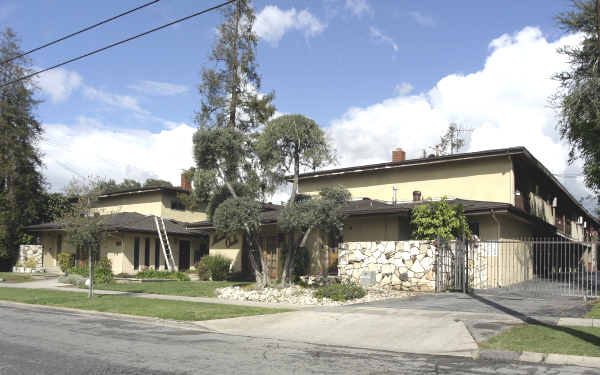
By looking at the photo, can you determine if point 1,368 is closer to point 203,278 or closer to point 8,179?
point 203,278

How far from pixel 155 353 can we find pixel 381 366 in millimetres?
3727

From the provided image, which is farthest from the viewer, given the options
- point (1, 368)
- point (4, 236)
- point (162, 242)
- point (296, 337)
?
point (4, 236)

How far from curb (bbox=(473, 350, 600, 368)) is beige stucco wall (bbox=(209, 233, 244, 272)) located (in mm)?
19706

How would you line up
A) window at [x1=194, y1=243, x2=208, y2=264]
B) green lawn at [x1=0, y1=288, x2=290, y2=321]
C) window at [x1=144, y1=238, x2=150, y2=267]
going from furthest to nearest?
window at [x1=194, y1=243, x2=208, y2=264] < window at [x1=144, y1=238, x2=150, y2=267] < green lawn at [x1=0, y1=288, x2=290, y2=321]

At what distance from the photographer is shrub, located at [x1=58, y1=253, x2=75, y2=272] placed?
3247 cm

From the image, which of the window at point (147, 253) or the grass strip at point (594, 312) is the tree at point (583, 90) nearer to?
the grass strip at point (594, 312)

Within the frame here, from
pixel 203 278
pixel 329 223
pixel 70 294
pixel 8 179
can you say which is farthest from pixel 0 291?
pixel 8 179

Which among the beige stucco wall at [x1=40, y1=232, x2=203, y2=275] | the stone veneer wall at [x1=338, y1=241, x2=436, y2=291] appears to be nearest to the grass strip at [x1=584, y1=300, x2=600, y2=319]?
the stone veneer wall at [x1=338, y1=241, x2=436, y2=291]

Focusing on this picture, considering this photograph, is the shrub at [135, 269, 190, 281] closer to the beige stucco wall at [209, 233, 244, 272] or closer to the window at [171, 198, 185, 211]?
the beige stucco wall at [209, 233, 244, 272]

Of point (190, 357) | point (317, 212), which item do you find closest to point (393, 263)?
point (317, 212)

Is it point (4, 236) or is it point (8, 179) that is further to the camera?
point (8, 179)

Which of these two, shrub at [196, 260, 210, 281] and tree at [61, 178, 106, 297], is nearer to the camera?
tree at [61, 178, 106, 297]

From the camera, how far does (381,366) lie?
7.89m

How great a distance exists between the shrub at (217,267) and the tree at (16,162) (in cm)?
1698
